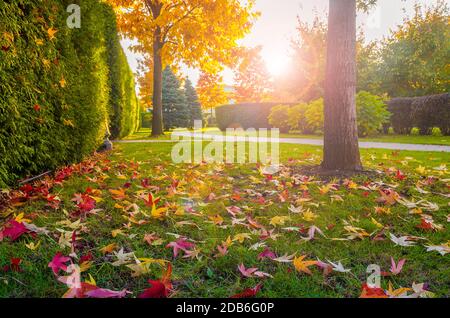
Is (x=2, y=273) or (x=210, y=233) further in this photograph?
(x=210, y=233)

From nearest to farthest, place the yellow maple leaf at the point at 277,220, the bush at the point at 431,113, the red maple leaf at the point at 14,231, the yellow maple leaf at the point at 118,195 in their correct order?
the red maple leaf at the point at 14,231, the yellow maple leaf at the point at 277,220, the yellow maple leaf at the point at 118,195, the bush at the point at 431,113

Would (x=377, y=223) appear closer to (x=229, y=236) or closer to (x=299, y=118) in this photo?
(x=229, y=236)

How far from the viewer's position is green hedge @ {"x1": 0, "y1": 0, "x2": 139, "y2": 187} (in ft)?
9.23

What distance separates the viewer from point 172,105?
91.5 ft

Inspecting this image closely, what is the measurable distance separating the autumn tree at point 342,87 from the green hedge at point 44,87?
3438 mm

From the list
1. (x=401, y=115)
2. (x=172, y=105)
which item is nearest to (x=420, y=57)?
(x=401, y=115)

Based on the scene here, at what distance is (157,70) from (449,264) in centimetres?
1231

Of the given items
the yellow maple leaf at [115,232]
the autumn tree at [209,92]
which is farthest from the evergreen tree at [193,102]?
the yellow maple leaf at [115,232]

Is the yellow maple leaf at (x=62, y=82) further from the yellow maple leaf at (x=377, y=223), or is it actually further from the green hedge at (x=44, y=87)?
the yellow maple leaf at (x=377, y=223)

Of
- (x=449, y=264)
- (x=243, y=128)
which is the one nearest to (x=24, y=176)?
(x=449, y=264)

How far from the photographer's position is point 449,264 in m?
1.76

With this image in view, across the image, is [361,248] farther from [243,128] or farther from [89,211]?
[243,128]

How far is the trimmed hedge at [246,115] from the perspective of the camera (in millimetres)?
17484
